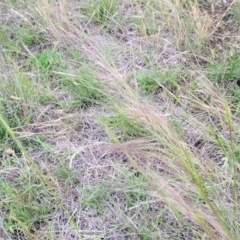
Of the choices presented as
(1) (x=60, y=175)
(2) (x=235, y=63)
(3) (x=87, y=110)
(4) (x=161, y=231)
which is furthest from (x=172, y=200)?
(2) (x=235, y=63)

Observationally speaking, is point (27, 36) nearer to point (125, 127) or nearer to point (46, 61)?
point (46, 61)

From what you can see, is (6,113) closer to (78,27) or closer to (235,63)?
(78,27)

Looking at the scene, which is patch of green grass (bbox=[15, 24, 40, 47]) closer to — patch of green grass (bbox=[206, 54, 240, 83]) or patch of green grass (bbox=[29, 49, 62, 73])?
patch of green grass (bbox=[29, 49, 62, 73])

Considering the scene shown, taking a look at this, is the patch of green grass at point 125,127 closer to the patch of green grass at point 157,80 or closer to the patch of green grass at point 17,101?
the patch of green grass at point 157,80

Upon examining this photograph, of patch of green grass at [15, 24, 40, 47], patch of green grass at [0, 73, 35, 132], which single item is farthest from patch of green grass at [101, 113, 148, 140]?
patch of green grass at [15, 24, 40, 47]

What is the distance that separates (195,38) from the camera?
189 cm

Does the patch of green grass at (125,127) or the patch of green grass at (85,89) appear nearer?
the patch of green grass at (125,127)

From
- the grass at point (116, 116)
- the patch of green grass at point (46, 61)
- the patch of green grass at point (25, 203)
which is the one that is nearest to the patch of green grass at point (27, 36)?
the grass at point (116, 116)

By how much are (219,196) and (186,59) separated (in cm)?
70

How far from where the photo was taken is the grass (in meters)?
1.33

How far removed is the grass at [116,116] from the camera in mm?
Result: 1328

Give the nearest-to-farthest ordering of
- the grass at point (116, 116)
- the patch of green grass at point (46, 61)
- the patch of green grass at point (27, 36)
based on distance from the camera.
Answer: the grass at point (116, 116) → the patch of green grass at point (46, 61) → the patch of green grass at point (27, 36)

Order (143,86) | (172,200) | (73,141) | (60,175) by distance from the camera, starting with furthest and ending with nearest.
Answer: (143,86) → (73,141) → (60,175) → (172,200)

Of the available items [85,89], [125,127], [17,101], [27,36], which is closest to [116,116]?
[125,127]
